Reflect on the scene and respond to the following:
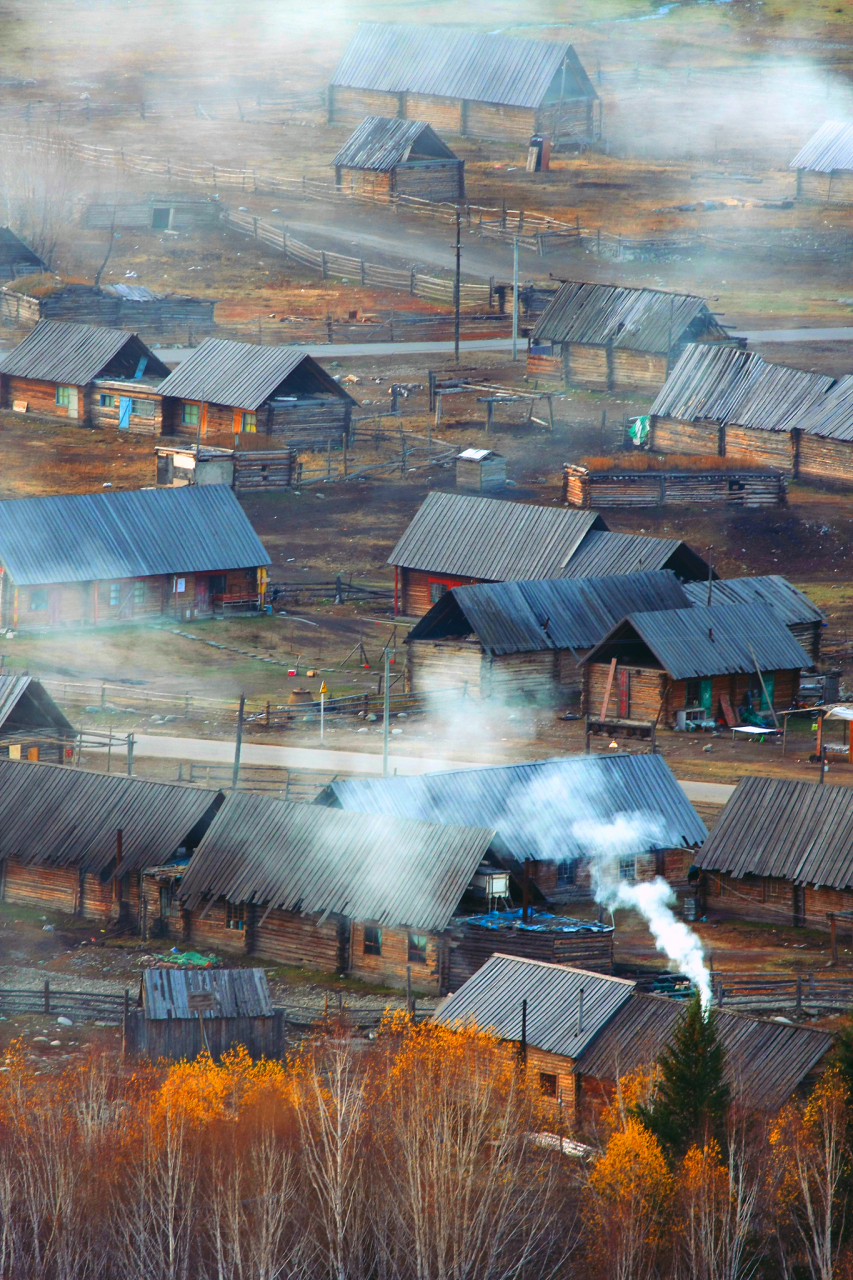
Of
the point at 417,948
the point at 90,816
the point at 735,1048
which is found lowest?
the point at 735,1048

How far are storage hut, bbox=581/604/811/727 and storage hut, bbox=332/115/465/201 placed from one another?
50.0 m

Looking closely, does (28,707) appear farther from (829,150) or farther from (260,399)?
(829,150)

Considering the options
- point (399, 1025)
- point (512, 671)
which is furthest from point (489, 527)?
point (399, 1025)

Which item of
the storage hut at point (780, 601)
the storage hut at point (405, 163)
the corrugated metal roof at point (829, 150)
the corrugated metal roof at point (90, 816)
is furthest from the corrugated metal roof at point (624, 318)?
the corrugated metal roof at point (90, 816)

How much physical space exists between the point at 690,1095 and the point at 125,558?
34.7 metres

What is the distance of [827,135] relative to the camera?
355 feet

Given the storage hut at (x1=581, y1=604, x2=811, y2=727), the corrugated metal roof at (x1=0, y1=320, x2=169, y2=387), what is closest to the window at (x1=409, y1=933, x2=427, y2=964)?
the storage hut at (x1=581, y1=604, x2=811, y2=727)

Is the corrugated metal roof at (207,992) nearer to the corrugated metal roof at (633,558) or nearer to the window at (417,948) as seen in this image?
the window at (417,948)

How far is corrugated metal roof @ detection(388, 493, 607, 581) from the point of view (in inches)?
2591

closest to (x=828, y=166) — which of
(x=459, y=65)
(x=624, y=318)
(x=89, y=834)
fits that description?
(x=459, y=65)

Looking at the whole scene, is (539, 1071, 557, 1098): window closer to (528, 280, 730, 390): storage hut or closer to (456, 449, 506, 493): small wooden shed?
(456, 449, 506, 493): small wooden shed

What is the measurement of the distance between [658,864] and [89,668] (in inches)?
757

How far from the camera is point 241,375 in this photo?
8056 cm

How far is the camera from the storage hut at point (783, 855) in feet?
152
